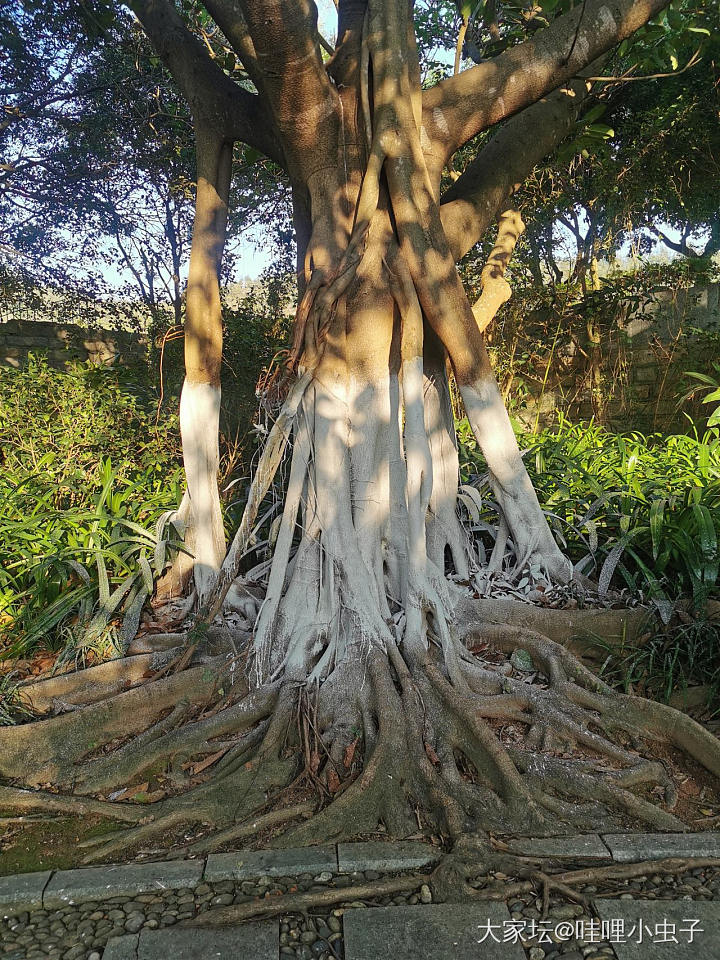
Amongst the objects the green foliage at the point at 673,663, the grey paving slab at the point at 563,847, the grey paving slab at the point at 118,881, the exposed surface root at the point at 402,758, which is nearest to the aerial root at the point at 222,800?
the exposed surface root at the point at 402,758

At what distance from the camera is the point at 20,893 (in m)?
2.13

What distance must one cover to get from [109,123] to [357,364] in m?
6.12

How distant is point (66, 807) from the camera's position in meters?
2.60

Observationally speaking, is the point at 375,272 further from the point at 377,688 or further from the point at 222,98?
the point at 377,688

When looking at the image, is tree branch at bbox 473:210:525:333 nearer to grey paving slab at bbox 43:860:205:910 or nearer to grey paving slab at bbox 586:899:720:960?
grey paving slab at bbox 586:899:720:960

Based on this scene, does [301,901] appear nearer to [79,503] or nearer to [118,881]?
[118,881]

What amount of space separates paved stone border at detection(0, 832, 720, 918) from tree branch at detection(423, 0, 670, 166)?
313 cm

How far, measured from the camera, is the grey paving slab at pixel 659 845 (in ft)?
7.37

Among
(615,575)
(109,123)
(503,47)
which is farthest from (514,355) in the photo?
(109,123)

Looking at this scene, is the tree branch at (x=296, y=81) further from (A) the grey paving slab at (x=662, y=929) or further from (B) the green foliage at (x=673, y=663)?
(A) the grey paving slab at (x=662, y=929)

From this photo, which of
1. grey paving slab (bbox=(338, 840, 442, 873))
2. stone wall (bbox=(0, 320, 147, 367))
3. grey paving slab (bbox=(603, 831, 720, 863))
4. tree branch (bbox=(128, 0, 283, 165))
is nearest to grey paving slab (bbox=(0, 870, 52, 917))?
grey paving slab (bbox=(338, 840, 442, 873))

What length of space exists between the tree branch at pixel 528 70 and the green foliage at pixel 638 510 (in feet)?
7.04

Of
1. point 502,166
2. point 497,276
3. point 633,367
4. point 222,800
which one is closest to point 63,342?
point 497,276

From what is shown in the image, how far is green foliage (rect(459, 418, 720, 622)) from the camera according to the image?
141 inches
